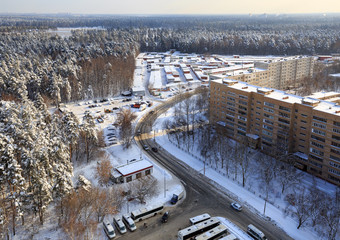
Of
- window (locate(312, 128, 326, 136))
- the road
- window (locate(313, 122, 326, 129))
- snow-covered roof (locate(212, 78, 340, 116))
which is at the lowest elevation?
the road

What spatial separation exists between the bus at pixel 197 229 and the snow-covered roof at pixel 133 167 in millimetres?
15006

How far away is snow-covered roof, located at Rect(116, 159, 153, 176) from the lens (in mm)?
44931

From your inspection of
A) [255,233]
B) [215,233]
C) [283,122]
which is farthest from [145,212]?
[283,122]

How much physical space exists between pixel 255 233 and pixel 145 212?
43.4ft

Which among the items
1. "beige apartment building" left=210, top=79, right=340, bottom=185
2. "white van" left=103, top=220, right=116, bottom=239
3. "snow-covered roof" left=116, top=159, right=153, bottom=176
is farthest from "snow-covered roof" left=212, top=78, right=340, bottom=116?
"white van" left=103, top=220, right=116, bottom=239

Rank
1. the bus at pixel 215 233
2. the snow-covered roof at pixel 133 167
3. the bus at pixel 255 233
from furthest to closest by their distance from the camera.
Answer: the snow-covered roof at pixel 133 167 → the bus at pixel 255 233 → the bus at pixel 215 233

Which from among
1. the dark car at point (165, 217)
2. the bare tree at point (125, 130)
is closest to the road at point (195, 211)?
the dark car at point (165, 217)

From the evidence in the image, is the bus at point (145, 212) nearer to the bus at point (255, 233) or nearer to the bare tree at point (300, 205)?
the bus at point (255, 233)

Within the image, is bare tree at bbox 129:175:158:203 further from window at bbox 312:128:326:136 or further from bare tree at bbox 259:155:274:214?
window at bbox 312:128:326:136

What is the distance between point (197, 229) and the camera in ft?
107

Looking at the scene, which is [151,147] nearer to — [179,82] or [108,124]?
[108,124]

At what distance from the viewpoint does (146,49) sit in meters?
180

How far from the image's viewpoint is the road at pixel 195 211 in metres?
33.7

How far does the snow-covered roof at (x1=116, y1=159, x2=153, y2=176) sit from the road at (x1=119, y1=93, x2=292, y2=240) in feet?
12.3
